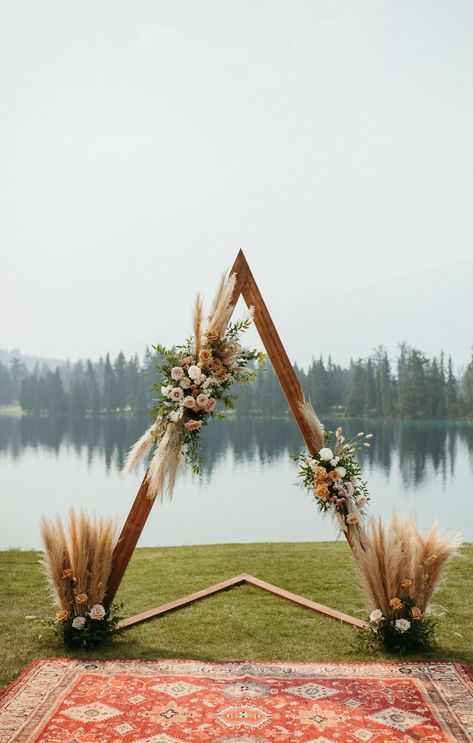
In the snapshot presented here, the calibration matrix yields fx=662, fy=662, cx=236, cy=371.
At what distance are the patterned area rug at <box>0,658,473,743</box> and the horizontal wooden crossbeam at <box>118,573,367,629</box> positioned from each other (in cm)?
84

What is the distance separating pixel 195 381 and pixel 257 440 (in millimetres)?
34627

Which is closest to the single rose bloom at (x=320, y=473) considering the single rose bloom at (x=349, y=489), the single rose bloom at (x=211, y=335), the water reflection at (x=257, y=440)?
the single rose bloom at (x=349, y=489)

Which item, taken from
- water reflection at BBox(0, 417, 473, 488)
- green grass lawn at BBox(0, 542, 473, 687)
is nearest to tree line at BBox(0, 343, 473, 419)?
water reflection at BBox(0, 417, 473, 488)

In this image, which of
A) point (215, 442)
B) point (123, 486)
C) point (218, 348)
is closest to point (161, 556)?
point (218, 348)

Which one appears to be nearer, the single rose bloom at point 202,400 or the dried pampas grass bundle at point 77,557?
the dried pampas grass bundle at point 77,557

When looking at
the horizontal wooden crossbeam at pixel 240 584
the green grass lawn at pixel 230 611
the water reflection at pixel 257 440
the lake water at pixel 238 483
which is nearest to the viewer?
the green grass lawn at pixel 230 611

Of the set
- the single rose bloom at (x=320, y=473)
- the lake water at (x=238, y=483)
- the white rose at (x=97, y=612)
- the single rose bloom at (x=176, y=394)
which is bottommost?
the lake water at (x=238, y=483)

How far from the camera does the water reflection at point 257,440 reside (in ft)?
100

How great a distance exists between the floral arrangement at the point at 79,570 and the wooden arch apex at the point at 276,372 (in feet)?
0.43

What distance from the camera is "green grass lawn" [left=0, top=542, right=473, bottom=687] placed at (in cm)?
464

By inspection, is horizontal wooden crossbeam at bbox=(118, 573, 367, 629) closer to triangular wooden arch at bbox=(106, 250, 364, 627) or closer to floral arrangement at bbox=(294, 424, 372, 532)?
triangular wooden arch at bbox=(106, 250, 364, 627)

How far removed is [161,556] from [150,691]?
178 inches

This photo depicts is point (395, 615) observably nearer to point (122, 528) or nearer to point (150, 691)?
point (150, 691)

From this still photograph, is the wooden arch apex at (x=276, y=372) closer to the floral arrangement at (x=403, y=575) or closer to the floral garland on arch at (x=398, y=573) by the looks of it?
the floral garland on arch at (x=398, y=573)
